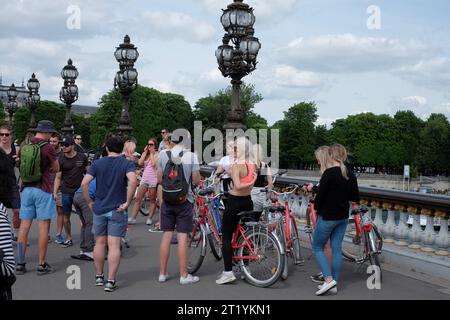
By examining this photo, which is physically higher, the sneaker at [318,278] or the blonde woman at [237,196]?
the blonde woman at [237,196]

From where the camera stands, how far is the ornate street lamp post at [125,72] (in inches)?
794

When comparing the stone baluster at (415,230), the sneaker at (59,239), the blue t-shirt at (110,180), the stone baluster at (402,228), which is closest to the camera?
the blue t-shirt at (110,180)

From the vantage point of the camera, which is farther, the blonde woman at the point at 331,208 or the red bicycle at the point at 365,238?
the red bicycle at the point at 365,238

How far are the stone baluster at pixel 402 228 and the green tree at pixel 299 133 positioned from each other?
78.5m

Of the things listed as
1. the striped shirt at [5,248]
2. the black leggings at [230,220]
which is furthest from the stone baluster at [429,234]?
the striped shirt at [5,248]

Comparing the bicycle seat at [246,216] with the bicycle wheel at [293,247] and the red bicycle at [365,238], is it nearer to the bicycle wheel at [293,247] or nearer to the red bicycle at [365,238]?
the bicycle wheel at [293,247]

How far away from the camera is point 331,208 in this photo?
22.2 feet

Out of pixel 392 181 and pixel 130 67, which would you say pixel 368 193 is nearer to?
pixel 130 67

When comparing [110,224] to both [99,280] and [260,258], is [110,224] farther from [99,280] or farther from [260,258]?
[260,258]

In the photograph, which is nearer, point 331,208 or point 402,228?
point 331,208

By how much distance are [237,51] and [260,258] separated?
25.9 feet

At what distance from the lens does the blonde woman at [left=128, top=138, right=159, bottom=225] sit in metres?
12.5

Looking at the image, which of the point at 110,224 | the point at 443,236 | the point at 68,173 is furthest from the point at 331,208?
the point at 68,173

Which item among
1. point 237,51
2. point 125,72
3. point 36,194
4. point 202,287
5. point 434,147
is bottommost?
point 202,287
